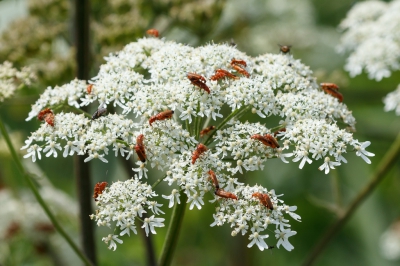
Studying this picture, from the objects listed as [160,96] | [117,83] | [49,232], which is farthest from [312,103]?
[49,232]

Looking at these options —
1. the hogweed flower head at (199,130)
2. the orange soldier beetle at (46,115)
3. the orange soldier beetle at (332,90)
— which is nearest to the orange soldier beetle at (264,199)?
the hogweed flower head at (199,130)

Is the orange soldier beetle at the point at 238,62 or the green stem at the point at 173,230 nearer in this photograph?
the green stem at the point at 173,230

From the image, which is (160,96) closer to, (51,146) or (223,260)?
(51,146)

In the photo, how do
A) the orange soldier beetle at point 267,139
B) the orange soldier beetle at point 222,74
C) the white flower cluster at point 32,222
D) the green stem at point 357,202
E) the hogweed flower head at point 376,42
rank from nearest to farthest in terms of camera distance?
1. the orange soldier beetle at point 267,139
2. the orange soldier beetle at point 222,74
3. the green stem at point 357,202
4. the hogweed flower head at point 376,42
5. the white flower cluster at point 32,222

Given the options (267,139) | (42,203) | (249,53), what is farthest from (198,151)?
(249,53)

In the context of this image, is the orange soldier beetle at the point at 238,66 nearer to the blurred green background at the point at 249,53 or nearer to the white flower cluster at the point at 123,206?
the white flower cluster at the point at 123,206

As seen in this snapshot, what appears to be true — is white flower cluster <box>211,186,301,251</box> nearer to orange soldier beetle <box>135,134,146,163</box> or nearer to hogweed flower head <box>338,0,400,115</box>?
orange soldier beetle <box>135,134,146,163</box>

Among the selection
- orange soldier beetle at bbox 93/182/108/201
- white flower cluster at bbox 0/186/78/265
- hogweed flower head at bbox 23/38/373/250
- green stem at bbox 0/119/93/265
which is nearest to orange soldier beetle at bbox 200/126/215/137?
hogweed flower head at bbox 23/38/373/250
